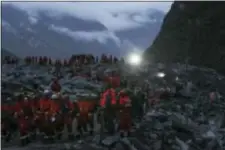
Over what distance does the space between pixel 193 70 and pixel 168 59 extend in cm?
1607

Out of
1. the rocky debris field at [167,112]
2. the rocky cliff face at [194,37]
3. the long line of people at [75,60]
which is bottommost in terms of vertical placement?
the rocky debris field at [167,112]

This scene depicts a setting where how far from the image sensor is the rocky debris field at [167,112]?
21.5 meters

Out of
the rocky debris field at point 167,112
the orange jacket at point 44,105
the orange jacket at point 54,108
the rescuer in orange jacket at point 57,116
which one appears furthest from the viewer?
the orange jacket at point 44,105

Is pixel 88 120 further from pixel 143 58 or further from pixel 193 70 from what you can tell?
pixel 143 58

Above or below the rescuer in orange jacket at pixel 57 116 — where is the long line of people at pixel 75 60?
above

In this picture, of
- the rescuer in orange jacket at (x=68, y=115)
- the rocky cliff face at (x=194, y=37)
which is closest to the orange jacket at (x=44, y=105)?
the rescuer in orange jacket at (x=68, y=115)

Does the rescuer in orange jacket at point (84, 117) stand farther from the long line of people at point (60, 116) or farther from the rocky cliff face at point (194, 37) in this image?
the rocky cliff face at point (194, 37)

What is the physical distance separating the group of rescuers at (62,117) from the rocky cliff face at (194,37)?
32.0m

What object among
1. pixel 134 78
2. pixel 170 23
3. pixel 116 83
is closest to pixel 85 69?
pixel 134 78

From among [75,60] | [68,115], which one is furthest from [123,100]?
[75,60]

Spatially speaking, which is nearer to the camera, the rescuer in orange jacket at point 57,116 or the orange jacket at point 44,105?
the rescuer in orange jacket at point 57,116

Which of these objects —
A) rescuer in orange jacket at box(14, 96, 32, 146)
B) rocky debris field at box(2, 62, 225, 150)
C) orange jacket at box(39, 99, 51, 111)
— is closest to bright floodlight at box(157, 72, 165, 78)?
rocky debris field at box(2, 62, 225, 150)

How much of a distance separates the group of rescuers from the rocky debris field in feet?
1.92

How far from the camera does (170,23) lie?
67.3 m
